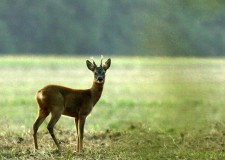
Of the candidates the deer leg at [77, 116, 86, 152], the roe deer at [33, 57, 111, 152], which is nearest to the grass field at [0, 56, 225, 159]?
the deer leg at [77, 116, 86, 152]

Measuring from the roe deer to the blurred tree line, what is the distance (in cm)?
478

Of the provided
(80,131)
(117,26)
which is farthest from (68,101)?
(117,26)

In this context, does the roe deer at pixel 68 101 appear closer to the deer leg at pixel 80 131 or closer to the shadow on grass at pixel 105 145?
the deer leg at pixel 80 131

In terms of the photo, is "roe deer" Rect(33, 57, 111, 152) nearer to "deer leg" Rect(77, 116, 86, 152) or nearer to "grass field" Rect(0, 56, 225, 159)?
"deer leg" Rect(77, 116, 86, 152)

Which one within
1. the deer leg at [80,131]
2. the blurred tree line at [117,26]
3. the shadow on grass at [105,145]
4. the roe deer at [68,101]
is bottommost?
the shadow on grass at [105,145]

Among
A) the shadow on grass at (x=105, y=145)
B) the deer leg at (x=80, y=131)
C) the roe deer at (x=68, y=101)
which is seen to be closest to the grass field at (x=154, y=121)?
the shadow on grass at (x=105, y=145)

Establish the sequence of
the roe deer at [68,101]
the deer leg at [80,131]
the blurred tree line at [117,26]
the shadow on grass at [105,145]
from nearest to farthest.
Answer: the blurred tree line at [117,26], the shadow on grass at [105,145], the roe deer at [68,101], the deer leg at [80,131]

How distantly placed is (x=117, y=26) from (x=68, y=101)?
5228 mm

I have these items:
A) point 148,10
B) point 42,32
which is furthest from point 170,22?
point 42,32

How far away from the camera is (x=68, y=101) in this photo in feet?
→ 23.4

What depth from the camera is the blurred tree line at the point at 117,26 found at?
61.9 inches

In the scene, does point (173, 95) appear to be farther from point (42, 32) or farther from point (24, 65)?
point (24, 65)

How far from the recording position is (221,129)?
33.6ft

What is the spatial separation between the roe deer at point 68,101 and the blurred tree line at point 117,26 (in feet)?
15.7
